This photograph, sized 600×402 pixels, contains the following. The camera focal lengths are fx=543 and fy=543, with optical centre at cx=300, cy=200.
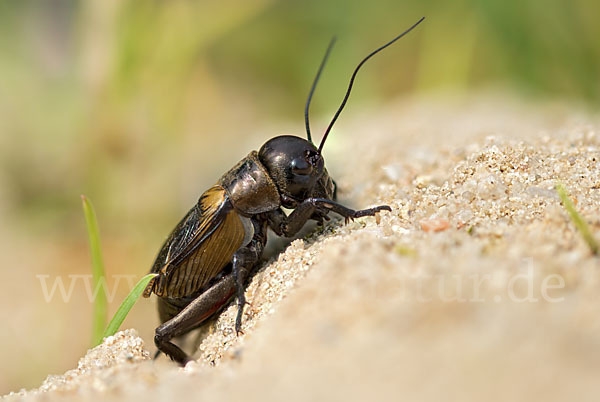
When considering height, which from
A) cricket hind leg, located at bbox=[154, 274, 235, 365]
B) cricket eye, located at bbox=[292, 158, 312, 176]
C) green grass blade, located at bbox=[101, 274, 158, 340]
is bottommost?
cricket hind leg, located at bbox=[154, 274, 235, 365]

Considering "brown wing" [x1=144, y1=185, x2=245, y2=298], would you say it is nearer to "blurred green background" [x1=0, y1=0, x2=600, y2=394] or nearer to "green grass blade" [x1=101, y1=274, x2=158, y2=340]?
"green grass blade" [x1=101, y1=274, x2=158, y2=340]

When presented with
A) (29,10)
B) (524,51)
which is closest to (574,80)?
(524,51)

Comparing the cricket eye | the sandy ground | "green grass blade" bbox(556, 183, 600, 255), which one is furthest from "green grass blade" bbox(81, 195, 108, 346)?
"green grass blade" bbox(556, 183, 600, 255)

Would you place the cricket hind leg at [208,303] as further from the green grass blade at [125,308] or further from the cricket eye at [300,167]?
the cricket eye at [300,167]

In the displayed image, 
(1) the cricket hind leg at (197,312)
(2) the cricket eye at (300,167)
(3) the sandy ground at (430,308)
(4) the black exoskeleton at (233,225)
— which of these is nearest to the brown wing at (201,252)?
(4) the black exoskeleton at (233,225)

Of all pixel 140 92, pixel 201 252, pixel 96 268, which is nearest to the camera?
pixel 201 252

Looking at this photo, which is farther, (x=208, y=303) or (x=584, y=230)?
(x=208, y=303)

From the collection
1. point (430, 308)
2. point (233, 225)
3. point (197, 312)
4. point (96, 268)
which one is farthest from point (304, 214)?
point (430, 308)

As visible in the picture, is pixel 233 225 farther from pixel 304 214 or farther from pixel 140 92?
pixel 140 92

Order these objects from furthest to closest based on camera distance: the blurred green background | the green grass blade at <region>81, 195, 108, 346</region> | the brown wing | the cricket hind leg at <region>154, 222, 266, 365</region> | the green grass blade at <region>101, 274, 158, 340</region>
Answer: the blurred green background
the green grass blade at <region>81, 195, 108, 346</region>
the brown wing
the cricket hind leg at <region>154, 222, 266, 365</region>
the green grass blade at <region>101, 274, 158, 340</region>
